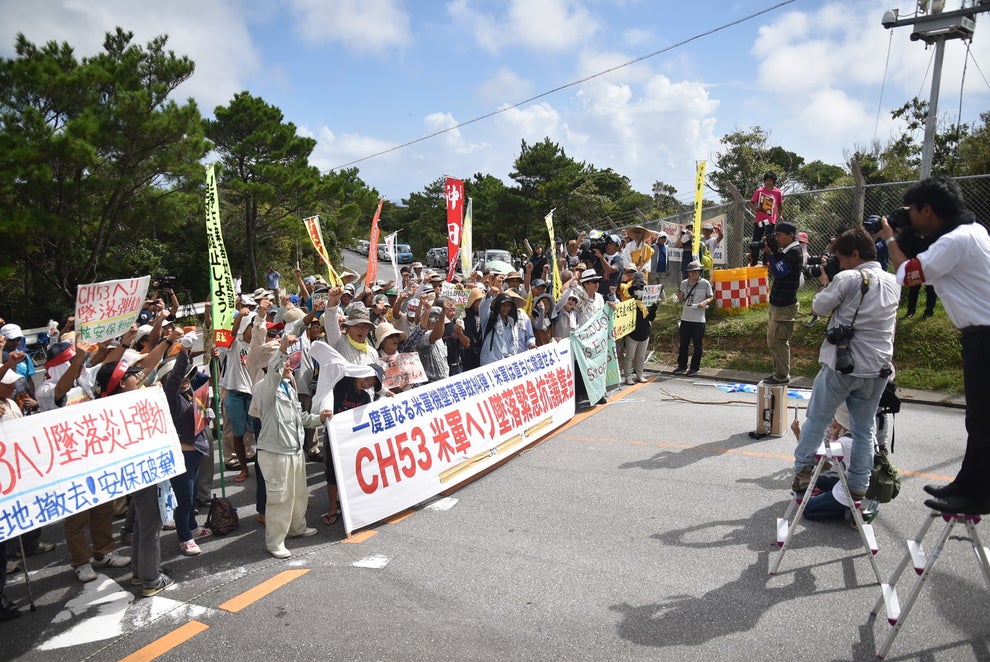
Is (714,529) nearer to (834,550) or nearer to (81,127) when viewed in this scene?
(834,550)

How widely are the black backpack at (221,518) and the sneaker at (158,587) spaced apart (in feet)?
2.71

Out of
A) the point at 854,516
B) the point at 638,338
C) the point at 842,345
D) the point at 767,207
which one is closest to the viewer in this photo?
the point at 854,516

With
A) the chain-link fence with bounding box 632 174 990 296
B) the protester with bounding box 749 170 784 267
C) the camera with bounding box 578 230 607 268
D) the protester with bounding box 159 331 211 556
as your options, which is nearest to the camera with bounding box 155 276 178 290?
the protester with bounding box 159 331 211 556

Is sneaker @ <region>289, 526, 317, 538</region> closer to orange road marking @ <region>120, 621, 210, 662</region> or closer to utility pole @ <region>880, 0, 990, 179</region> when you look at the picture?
orange road marking @ <region>120, 621, 210, 662</region>

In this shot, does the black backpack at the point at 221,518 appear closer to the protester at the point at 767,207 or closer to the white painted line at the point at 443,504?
the white painted line at the point at 443,504

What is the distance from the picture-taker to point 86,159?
17.5m

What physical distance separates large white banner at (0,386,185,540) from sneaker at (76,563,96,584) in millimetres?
822

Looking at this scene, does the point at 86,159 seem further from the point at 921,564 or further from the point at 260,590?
the point at 921,564

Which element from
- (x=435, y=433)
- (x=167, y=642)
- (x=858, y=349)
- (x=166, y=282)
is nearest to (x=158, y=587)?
(x=167, y=642)

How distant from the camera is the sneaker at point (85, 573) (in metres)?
4.67

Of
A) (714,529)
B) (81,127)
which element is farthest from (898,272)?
(81,127)

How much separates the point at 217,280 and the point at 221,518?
2088 millimetres

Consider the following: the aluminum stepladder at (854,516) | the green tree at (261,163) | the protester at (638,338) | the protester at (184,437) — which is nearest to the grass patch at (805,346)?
A: the protester at (638,338)

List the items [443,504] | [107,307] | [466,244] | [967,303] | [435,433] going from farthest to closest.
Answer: [466,244]
[107,307]
[435,433]
[443,504]
[967,303]
